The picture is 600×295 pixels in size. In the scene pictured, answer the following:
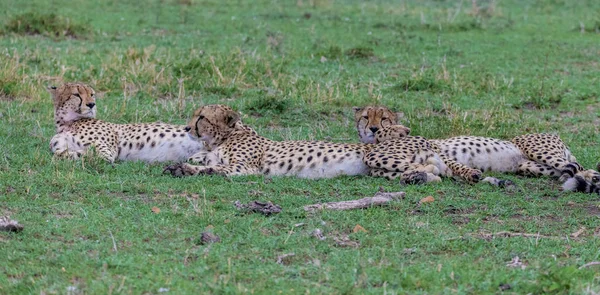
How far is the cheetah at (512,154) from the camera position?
6.95 metres

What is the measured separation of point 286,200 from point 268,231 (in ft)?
2.57

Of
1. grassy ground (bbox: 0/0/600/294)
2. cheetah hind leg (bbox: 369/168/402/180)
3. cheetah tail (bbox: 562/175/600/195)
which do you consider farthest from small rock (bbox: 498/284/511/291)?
cheetah hind leg (bbox: 369/168/402/180)

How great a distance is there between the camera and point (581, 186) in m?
6.35

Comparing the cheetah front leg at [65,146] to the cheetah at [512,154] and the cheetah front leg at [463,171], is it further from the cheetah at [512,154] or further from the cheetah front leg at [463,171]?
the cheetah front leg at [463,171]

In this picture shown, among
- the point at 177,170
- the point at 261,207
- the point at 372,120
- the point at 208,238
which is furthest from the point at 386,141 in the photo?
the point at 208,238

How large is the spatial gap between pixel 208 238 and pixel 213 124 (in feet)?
8.72

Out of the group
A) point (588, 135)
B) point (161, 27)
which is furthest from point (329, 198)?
point (161, 27)

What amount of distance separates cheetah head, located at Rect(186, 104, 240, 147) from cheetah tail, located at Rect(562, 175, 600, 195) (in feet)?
8.23

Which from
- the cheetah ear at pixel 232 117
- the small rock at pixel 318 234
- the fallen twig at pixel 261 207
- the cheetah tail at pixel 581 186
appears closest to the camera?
the small rock at pixel 318 234

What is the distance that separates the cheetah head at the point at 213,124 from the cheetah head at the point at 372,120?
0.95 metres

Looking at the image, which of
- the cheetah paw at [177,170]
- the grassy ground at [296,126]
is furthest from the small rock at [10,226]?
the cheetah paw at [177,170]

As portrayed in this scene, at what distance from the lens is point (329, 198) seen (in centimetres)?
610

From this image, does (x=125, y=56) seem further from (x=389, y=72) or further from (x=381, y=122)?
(x=381, y=122)

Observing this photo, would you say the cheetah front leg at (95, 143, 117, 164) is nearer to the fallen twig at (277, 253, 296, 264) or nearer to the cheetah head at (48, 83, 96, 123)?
the cheetah head at (48, 83, 96, 123)
